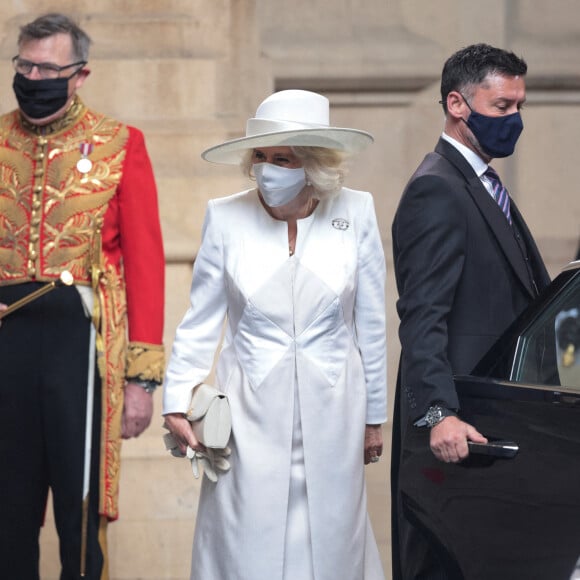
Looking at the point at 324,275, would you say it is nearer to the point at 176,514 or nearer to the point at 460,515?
the point at 460,515

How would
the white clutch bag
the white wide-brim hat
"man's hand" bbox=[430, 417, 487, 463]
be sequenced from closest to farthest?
"man's hand" bbox=[430, 417, 487, 463]
the white clutch bag
the white wide-brim hat

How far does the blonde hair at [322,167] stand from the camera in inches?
211

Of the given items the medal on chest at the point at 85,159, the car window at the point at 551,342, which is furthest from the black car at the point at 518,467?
the medal on chest at the point at 85,159

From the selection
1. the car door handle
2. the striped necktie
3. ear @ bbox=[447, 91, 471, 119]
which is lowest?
the car door handle

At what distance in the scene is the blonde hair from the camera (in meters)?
5.36


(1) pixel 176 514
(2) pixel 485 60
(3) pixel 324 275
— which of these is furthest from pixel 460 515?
(1) pixel 176 514

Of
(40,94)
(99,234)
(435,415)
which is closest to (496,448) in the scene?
(435,415)

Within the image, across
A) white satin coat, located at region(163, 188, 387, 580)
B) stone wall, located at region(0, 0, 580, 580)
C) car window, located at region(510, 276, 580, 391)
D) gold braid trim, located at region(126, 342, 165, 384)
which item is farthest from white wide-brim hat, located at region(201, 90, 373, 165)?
stone wall, located at region(0, 0, 580, 580)

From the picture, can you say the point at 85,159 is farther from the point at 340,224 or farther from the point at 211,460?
the point at 211,460

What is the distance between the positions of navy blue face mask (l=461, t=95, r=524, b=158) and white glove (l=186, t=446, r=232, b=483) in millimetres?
1242

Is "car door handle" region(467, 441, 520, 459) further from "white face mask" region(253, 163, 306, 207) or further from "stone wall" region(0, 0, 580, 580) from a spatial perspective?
"stone wall" region(0, 0, 580, 580)

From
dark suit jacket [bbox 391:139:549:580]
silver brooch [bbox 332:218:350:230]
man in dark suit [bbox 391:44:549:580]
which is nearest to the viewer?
man in dark suit [bbox 391:44:549:580]

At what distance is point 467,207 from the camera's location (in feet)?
17.2

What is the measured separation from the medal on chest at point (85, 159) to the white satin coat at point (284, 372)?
699 mm
